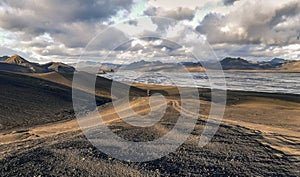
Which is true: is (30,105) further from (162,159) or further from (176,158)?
(176,158)

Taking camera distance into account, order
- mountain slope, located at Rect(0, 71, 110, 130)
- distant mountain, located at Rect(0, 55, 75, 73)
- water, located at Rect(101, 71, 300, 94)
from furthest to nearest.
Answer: distant mountain, located at Rect(0, 55, 75, 73) < water, located at Rect(101, 71, 300, 94) < mountain slope, located at Rect(0, 71, 110, 130)

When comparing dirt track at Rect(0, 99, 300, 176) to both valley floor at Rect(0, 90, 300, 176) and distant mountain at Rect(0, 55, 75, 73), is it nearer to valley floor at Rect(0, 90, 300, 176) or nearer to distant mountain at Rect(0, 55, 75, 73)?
valley floor at Rect(0, 90, 300, 176)

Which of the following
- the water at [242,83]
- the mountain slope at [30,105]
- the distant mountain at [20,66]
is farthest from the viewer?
the distant mountain at [20,66]

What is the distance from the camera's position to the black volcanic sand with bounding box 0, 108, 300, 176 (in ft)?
33.4

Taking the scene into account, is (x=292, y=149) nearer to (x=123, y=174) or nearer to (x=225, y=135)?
(x=225, y=135)

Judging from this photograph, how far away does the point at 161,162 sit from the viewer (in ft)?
36.8

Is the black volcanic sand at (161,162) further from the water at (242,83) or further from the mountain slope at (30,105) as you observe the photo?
the water at (242,83)

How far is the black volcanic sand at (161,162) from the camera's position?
10195 mm

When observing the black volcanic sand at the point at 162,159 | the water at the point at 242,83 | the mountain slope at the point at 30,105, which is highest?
the black volcanic sand at the point at 162,159

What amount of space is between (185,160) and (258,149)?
447 cm

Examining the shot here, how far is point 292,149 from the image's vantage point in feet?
46.8

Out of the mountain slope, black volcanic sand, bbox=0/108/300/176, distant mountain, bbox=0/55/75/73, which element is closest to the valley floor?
black volcanic sand, bbox=0/108/300/176

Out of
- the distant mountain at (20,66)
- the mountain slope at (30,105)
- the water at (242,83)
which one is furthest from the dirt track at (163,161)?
the distant mountain at (20,66)

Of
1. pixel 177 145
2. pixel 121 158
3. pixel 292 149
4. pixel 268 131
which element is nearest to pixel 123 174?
pixel 121 158
